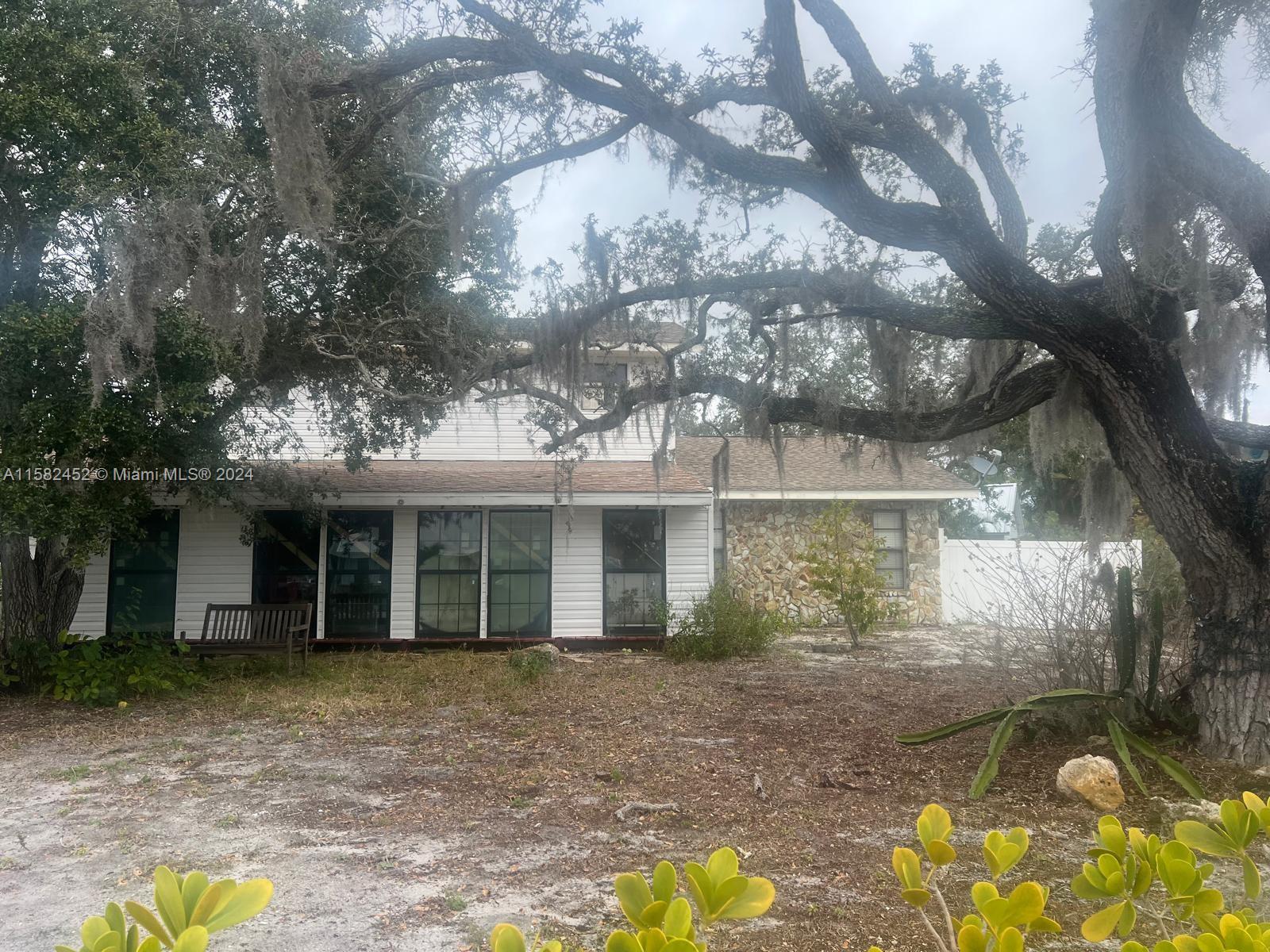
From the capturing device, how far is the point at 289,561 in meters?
13.0

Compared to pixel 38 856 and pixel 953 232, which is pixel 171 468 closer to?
pixel 38 856

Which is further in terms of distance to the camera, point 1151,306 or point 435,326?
point 435,326

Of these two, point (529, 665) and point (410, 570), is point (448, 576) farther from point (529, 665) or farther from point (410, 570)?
point (529, 665)

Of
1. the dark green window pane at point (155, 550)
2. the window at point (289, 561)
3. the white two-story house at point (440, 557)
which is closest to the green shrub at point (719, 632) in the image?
the white two-story house at point (440, 557)

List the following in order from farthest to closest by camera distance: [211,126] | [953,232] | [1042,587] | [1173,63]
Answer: [211,126] < [1042,587] < [953,232] < [1173,63]

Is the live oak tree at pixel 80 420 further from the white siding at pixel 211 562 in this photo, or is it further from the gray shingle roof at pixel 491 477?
the white siding at pixel 211 562

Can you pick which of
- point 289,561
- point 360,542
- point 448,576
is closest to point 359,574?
point 360,542

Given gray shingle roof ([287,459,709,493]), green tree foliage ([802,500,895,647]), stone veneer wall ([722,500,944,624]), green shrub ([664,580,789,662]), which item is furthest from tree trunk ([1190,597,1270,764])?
stone veneer wall ([722,500,944,624])

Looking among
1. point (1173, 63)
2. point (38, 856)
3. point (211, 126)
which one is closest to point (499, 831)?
point (38, 856)

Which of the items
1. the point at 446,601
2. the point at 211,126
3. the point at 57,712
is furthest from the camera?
the point at 446,601

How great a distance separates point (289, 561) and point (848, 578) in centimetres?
808

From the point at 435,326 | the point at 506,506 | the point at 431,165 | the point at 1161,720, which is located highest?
the point at 431,165

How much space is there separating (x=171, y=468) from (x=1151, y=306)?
29.6 ft

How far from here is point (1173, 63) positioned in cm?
537
